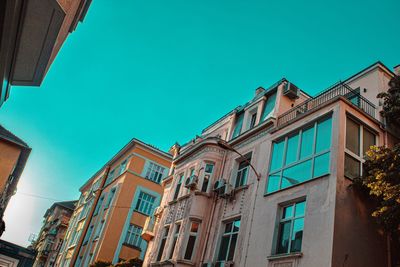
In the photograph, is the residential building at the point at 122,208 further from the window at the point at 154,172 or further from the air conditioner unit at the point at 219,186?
the air conditioner unit at the point at 219,186

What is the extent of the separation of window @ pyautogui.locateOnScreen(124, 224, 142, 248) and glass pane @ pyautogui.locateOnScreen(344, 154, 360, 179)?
73.5 ft

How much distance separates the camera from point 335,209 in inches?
441

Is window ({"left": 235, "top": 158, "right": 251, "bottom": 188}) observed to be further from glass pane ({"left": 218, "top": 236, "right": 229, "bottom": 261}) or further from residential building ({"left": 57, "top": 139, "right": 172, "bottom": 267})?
residential building ({"left": 57, "top": 139, "right": 172, "bottom": 267})

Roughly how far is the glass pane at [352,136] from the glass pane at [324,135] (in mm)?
667

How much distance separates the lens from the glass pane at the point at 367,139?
13.6m

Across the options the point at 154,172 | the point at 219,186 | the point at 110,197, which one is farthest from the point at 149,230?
the point at 110,197

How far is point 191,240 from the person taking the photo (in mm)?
17500

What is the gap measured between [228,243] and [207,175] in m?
4.52

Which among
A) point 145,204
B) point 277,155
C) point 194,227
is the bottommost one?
point 194,227

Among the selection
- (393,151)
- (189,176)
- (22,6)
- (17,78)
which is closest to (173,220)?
(189,176)

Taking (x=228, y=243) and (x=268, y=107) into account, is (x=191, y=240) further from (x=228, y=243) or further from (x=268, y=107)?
(x=268, y=107)

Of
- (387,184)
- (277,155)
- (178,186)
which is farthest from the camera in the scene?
(178,186)

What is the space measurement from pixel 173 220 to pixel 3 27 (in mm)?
16914

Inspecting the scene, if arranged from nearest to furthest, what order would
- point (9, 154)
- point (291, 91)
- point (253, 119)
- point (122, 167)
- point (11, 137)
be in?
point (291, 91), point (253, 119), point (9, 154), point (11, 137), point (122, 167)
